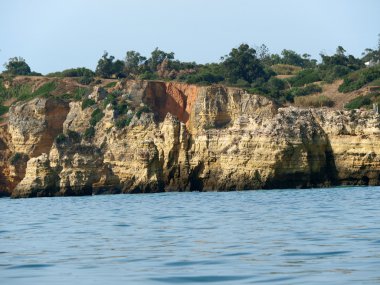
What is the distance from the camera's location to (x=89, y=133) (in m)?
58.1

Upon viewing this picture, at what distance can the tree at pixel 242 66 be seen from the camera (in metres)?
77.2

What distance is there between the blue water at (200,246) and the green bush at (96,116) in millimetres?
30479

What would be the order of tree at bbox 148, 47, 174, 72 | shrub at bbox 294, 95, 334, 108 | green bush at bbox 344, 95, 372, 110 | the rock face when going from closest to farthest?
the rock face < green bush at bbox 344, 95, 372, 110 < shrub at bbox 294, 95, 334, 108 < tree at bbox 148, 47, 174, 72

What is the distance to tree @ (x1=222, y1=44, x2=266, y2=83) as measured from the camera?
77.2m

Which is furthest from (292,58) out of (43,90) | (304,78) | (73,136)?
(73,136)

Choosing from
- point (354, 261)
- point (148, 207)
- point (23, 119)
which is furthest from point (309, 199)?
point (23, 119)

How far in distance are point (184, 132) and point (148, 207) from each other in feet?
59.0

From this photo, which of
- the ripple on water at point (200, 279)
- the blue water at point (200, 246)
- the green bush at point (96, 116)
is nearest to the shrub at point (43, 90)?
the green bush at point (96, 116)

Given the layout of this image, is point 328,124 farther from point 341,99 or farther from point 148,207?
point 341,99

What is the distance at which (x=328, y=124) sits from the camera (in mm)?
47250

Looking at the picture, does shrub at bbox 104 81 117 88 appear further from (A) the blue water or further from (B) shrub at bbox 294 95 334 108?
(A) the blue water

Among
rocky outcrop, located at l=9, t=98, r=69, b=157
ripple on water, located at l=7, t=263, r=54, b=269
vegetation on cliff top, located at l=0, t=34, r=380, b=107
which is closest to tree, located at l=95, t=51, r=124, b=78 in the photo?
vegetation on cliff top, located at l=0, t=34, r=380, b=107

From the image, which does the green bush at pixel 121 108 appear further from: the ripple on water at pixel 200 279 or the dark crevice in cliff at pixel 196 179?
the ripple on water at pixel 200 279

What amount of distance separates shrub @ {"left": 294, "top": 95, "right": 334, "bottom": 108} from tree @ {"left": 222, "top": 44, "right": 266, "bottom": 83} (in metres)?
10.1
